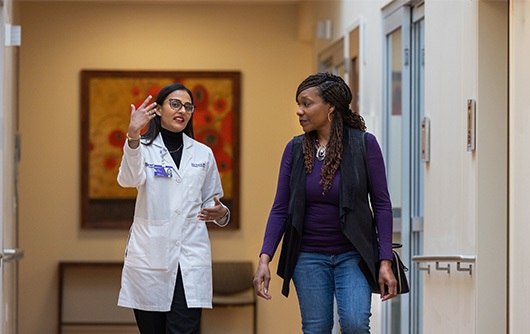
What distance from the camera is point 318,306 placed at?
416cm

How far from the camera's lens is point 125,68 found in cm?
1102

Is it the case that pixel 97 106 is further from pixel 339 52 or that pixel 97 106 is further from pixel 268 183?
pixel 339 52

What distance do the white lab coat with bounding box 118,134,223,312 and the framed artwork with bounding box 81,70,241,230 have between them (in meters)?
6.07

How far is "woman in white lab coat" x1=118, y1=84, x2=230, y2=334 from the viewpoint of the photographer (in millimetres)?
4742

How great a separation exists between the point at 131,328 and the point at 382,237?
709cm

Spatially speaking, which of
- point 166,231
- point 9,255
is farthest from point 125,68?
point 166,231

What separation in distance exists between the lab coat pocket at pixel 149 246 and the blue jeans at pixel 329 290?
0.81 m

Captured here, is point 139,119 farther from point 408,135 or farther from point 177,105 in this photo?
point 408,135

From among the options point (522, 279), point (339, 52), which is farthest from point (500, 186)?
point (339, 52)

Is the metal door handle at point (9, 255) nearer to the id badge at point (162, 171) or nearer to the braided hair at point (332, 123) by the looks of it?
the id badge at point (162, 171)

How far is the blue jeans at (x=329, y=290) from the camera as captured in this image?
162 inches

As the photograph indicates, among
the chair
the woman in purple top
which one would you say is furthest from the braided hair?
the chair

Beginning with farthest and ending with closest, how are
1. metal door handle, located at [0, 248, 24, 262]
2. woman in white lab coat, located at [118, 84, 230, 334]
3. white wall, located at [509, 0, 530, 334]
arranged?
1. metal door handle, located at [0, 248, 24, 262]
2. woman in white lab coat, located at [118, 84, 230, 334]
3. white wall, located at [509, 0, 530, 334]

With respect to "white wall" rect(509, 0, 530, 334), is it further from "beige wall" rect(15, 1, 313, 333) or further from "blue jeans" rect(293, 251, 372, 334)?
"beige wall" rect(15, 1, 313, 333)
